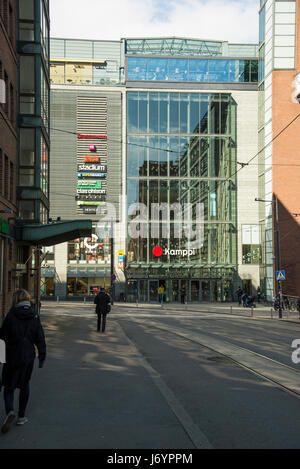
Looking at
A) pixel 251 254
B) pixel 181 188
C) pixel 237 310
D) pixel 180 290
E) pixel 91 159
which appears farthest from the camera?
pixel 91 159

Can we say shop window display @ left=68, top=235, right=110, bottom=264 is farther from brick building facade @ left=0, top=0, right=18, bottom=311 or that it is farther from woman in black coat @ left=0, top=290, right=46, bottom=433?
woman in black coat @ left=0, top=290, right=46, bottom=433

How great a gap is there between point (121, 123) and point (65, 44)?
1315cm

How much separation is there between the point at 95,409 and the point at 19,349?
1.57 m

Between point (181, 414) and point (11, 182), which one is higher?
point (11, 182)

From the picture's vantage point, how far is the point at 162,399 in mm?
8219

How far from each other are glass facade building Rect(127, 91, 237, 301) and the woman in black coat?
47.8 meters

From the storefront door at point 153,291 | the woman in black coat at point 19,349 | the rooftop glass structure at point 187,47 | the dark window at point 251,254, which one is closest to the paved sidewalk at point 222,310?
the dark window at point 251,254

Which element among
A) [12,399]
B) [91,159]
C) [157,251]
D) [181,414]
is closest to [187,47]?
[91,159]

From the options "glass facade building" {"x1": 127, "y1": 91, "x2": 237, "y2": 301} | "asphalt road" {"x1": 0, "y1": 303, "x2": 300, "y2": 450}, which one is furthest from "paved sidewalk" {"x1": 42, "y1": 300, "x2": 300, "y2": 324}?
"asphalt road" {"x1": 0, "y1": 303, "x2": 300, "y2": 450}

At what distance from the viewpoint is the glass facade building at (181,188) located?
55.2 m

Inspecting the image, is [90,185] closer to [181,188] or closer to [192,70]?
[181,188]

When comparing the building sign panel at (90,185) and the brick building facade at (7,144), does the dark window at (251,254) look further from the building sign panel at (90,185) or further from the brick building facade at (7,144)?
the brick building facade at (7,144)

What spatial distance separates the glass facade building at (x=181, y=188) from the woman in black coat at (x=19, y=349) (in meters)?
47.8

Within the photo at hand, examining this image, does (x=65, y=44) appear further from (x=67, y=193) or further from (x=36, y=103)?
(x=36, y=103)
